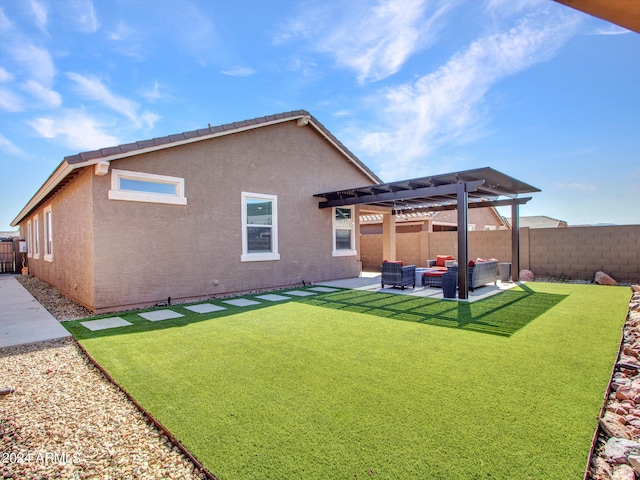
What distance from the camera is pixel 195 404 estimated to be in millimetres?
3512

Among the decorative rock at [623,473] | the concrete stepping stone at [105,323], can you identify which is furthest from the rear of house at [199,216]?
the decorative rock at [623,473]

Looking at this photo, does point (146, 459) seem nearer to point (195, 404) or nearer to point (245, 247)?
point (195, 404)

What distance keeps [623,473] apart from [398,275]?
883 centimetres

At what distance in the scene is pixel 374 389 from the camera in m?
3.80

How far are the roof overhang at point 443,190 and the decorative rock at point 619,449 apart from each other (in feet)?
22.8

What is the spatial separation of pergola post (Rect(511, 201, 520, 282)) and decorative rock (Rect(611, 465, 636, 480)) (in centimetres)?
1204

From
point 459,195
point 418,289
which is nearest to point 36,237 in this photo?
point 418,289

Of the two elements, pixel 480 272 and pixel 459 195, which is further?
pixel 480 272

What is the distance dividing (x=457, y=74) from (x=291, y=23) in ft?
18.6

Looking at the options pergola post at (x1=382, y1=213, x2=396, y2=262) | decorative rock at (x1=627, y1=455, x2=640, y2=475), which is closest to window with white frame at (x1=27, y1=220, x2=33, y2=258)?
pergola post at (x1=382, y1=213, x2=396, y2=262)

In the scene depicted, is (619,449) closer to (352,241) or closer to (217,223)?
(217,223)

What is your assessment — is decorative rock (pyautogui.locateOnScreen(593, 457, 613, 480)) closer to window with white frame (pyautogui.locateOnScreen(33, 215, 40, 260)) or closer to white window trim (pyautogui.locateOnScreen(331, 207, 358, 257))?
white window trim (pyautogui.locateOnScreen(331, 207, 358, 257))

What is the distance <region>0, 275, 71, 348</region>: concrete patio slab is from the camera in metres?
6.11

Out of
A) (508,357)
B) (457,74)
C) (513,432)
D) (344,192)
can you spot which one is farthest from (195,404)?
(457,74)
